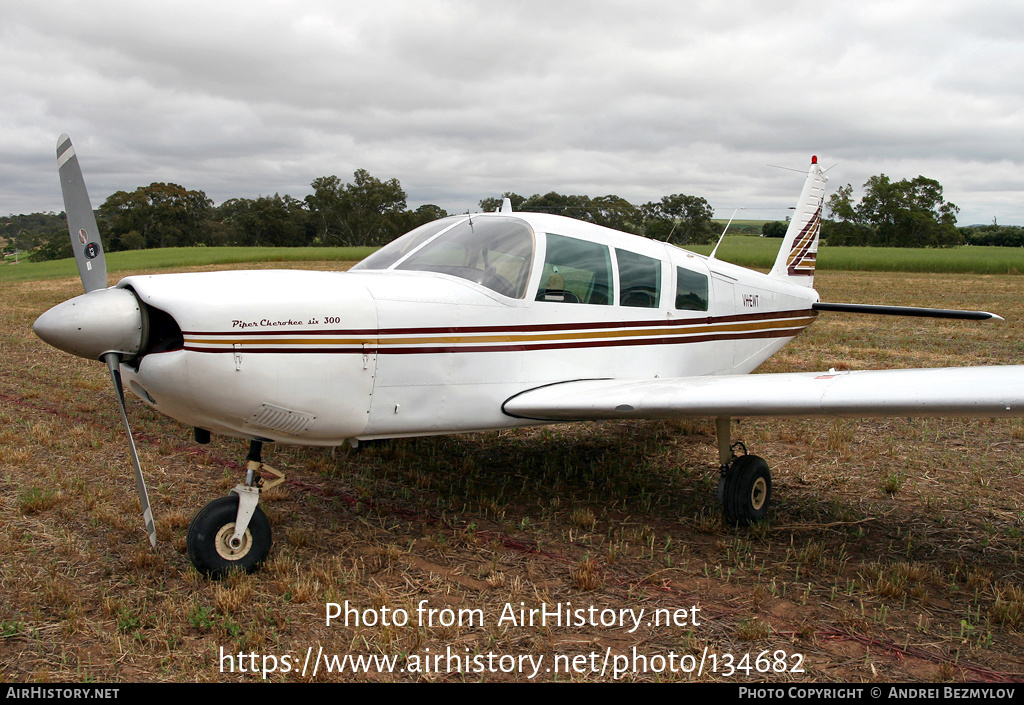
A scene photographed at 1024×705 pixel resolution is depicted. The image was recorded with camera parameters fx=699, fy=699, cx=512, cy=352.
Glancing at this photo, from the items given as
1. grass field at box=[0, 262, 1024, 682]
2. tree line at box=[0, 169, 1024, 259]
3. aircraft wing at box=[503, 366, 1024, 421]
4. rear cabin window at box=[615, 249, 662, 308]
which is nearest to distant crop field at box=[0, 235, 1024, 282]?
tree line at box=[0, 169, 1024, 259]

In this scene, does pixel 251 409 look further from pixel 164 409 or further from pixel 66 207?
pixel 66 207

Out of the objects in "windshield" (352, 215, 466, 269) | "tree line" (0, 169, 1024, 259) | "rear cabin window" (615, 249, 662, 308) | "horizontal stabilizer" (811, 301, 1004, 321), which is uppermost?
"tree line" (0, 169, 1024, 259)

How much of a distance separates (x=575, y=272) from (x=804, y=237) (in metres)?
4.44

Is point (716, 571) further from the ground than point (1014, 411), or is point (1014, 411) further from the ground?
point (1014, 411)

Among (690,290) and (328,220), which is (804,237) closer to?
(690,290)

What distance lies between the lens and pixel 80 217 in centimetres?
431

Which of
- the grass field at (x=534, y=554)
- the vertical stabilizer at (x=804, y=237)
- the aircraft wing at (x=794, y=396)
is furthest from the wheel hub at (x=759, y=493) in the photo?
the vertical stabilizer at (x=804, y=237)

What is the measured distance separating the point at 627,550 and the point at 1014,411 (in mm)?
2200

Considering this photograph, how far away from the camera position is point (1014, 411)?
11.1ft

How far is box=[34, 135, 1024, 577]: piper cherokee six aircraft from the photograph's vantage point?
11.8 feet

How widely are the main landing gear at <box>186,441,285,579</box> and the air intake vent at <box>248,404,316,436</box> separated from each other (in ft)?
0.81

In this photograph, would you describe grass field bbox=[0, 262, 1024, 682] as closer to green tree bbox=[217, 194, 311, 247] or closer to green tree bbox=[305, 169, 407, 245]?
green tree bbox=[305, 169, 407, 245]

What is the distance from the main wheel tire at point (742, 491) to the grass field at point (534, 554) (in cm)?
14

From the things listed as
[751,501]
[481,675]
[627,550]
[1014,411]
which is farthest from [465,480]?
[1014,411]
